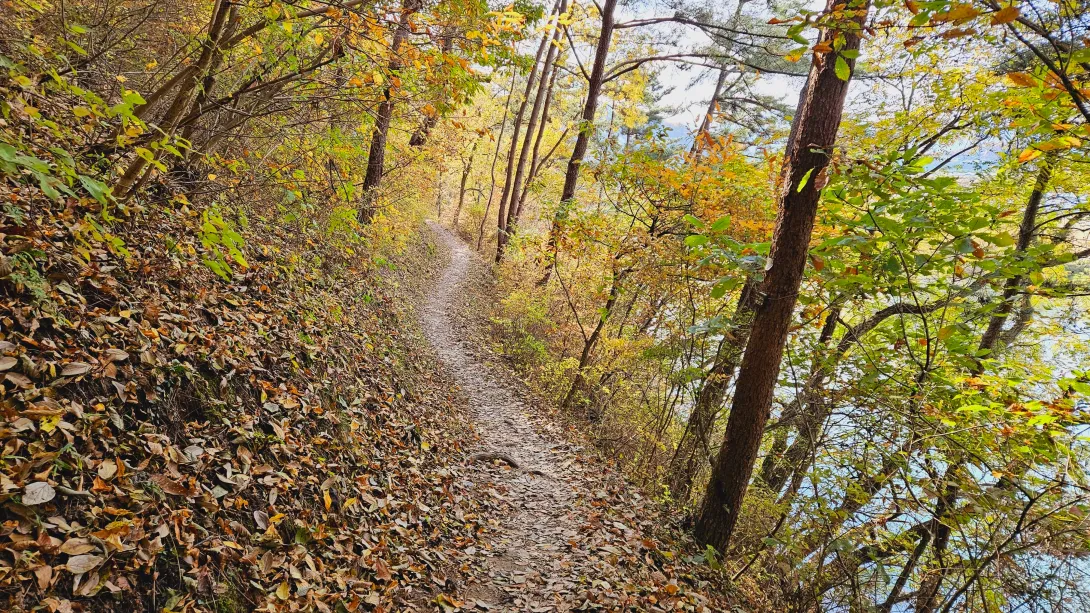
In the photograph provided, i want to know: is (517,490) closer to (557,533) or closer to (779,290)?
(557,533)

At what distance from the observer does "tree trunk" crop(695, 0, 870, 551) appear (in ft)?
13.2

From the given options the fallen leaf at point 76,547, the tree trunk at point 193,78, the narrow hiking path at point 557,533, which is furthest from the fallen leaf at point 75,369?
the narrow hiking path at point 557,533

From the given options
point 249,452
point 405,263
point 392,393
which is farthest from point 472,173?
point 249,452

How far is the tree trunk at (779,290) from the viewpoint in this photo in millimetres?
4020

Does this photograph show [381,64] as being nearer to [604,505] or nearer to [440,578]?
[440,578]

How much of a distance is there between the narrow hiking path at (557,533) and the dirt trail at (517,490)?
15 mm

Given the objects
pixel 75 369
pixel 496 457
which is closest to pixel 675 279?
pixel 496 457

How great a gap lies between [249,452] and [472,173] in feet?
101

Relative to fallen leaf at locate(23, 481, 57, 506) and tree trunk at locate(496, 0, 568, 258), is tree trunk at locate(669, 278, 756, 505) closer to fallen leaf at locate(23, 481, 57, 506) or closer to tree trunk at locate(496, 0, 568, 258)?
fallen leaf at locate(23, 481, 57, 506)

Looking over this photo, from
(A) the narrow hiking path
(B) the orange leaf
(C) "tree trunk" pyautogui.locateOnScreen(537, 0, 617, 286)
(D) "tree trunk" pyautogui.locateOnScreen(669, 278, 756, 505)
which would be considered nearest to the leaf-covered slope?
(A) the narrow hiking path

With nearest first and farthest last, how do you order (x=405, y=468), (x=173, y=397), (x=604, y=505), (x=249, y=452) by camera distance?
(x=173, y=397) < (x=249, y=452) < (x=405, y=468) < (x=604, y=505)

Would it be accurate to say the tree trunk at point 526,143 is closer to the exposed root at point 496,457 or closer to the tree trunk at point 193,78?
the exposed root at point 496,457

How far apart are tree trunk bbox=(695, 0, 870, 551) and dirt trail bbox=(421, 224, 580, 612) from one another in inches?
68.0

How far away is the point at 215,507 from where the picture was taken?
315 centimetres
